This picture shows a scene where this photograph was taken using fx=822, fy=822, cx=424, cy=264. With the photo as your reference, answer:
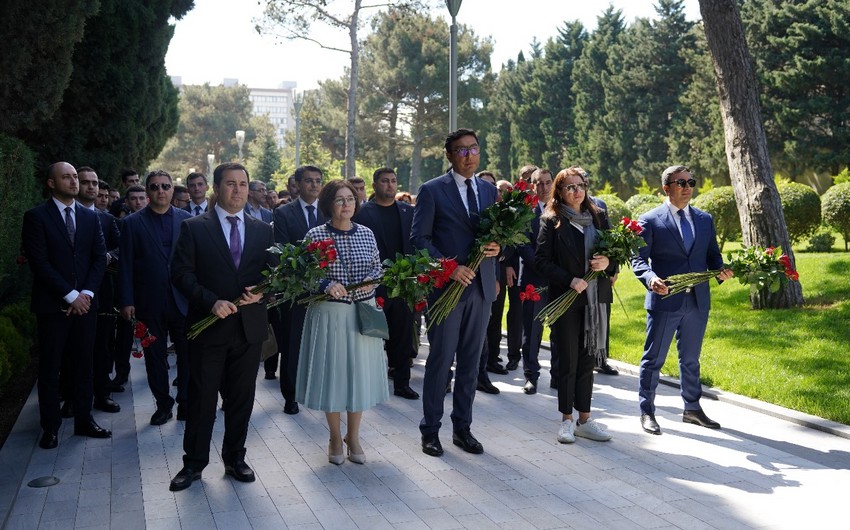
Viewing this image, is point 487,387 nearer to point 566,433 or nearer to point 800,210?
point 566,433

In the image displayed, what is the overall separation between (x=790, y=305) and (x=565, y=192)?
21.9 feet

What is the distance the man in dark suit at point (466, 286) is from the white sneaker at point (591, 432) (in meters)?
0.97

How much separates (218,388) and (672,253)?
3.87 m

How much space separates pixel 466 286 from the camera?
6344 millimetres

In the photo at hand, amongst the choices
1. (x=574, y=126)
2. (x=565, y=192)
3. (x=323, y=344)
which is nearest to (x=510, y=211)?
(x=565, y=192)

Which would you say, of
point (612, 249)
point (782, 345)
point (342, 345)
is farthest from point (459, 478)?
point (782, 345)

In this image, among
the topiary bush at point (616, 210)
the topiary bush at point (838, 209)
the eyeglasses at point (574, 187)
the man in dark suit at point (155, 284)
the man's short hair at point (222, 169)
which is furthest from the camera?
the topiary bush at point (616, 210)

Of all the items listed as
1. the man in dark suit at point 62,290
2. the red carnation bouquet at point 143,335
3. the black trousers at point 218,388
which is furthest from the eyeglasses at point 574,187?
the man in dark suit at point 62,290

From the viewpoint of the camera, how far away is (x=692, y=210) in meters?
7.09

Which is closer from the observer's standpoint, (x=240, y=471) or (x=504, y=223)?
(x=240, y=471)

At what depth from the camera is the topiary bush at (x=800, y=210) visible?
671 inches

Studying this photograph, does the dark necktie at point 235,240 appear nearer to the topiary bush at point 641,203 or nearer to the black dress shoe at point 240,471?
the black dress shoe at point 240,471

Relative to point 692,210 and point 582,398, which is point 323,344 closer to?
point 582,398

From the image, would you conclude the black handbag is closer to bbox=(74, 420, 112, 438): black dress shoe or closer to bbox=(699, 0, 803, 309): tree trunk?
bbox=(74, 420, 112, 438): black dress shoe
